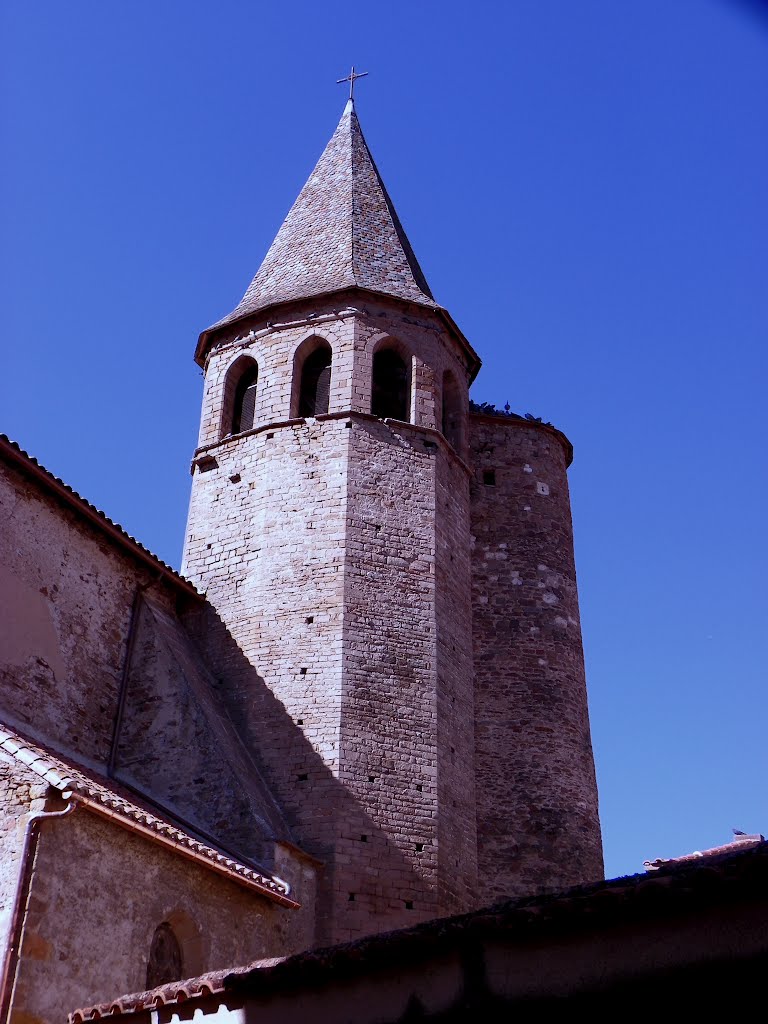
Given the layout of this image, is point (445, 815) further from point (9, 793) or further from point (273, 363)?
point (273, 363)

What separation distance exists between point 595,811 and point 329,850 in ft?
18.0

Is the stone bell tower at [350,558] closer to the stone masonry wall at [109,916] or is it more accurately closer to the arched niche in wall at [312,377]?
the arched niche in wall at [312,377]

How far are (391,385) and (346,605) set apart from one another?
4514 mm

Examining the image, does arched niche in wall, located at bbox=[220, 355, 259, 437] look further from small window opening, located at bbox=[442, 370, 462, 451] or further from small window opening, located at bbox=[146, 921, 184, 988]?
small window opening, located at bbox=[146, 921, 184, 988]

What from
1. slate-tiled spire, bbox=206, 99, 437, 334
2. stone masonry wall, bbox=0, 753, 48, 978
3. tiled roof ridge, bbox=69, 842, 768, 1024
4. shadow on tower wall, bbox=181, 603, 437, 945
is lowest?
tiled roof ridge, bbox=69, 842, 768, 1024

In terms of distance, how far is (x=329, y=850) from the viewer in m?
13.2

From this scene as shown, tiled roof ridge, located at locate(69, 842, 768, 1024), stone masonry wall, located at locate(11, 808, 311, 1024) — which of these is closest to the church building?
stone masonry wall, located at locate(11, 808, 311, 1024)

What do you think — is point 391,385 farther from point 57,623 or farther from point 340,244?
point 57,623

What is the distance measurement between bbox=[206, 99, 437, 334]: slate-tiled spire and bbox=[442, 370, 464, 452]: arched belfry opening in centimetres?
128

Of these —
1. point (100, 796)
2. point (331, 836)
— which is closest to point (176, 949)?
point (100, 796)

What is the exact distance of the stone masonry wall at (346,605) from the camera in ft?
44.3

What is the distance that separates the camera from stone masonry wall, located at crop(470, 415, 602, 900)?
53.5 ft

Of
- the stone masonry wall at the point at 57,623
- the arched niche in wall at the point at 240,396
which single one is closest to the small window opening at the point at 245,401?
the arched niche in wall at the point at 240,396

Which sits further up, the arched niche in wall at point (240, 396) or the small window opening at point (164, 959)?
the arched niche in wall at point (240, 396)
